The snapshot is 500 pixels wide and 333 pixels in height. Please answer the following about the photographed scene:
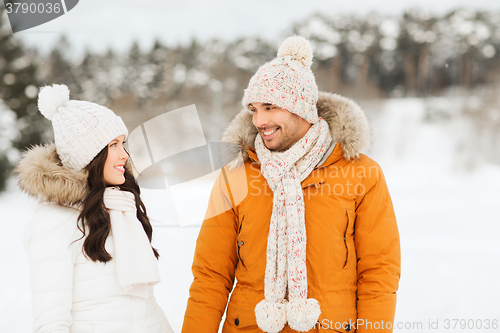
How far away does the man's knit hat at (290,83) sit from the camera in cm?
186

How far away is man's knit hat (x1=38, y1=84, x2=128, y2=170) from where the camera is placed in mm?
1524

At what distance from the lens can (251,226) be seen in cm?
186

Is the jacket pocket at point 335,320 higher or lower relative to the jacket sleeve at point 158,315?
lower

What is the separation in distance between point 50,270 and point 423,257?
4265 millimetres

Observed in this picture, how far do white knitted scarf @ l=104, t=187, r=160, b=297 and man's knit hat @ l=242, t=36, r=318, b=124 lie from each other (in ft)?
2.51

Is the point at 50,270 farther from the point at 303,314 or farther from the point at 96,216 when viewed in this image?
the point at 303,314

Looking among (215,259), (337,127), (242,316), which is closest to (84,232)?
(215,259)

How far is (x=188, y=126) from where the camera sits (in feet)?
34.6

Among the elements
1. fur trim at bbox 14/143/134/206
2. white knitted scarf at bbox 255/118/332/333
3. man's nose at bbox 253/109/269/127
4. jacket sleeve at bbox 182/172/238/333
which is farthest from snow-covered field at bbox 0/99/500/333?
jacket sleeve at bbox 182/172/238/333

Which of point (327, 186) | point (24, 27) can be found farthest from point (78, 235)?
point (24, 27)

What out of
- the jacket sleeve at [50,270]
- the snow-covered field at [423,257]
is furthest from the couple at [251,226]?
the snow-covered field at [423,257]

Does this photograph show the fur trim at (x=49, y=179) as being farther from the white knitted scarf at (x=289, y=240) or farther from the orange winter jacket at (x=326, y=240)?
the white knitted scarf at (x=289, y=240)

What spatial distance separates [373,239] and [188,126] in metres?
9.19

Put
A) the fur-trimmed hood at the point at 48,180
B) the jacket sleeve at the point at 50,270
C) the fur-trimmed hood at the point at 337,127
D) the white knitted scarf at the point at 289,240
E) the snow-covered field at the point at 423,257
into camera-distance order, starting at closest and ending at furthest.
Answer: the jacket sleeve at the point at 50,270 < the fur-trimmed hood at the point at 48,180 < the white knitted scarf at the point at 289,240 < the fur-trimmed hood at the point at 337,127 < the snow-covered field at the point at 423,257
